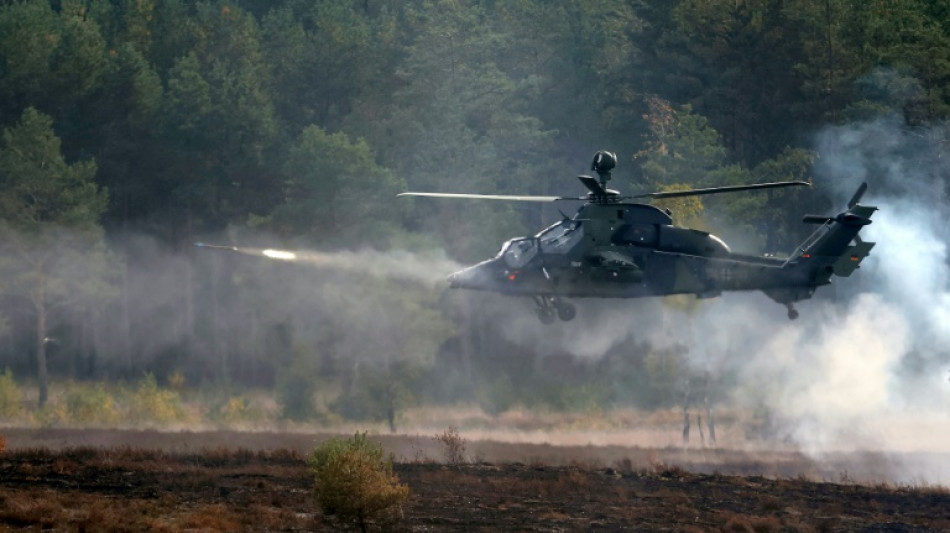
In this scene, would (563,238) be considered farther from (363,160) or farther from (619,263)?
(363,160)

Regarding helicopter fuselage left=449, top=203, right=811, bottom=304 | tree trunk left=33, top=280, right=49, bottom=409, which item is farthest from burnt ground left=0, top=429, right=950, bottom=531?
tree trunk left=33, top=280, right=49, bottom=409

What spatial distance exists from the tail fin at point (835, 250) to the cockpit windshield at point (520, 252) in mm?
7004

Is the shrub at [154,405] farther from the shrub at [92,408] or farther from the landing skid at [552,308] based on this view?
the landing skid at [552,308]

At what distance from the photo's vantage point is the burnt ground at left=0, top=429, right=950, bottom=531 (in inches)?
1617

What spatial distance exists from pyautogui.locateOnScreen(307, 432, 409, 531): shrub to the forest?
29.2m

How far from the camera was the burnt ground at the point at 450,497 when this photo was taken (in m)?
41.1

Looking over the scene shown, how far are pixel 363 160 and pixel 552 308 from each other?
113 feet

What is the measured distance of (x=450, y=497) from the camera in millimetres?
45438

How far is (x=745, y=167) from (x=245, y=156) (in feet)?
85.8

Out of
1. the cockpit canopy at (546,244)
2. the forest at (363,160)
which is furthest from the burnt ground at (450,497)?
the forest at (363,160)

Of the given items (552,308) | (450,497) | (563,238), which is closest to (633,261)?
(563,238)

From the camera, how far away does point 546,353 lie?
266 feet

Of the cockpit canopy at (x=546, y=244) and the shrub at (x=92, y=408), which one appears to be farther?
the shrub at (x=92, y=408)

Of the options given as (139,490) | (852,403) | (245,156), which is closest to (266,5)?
(245,156)
